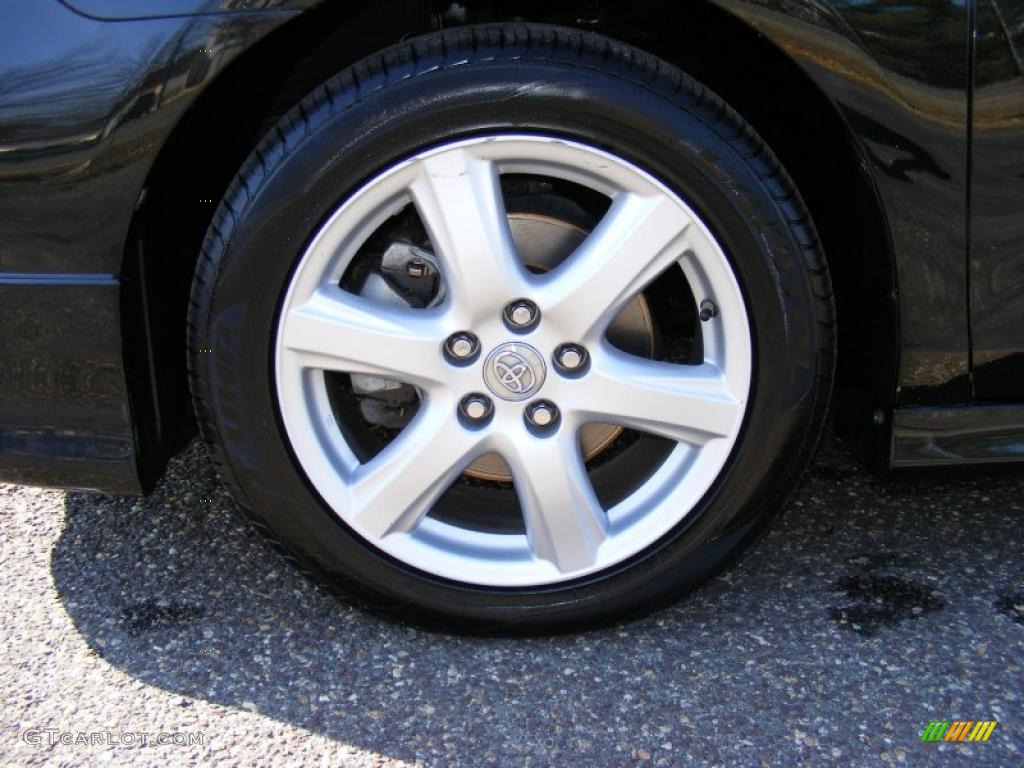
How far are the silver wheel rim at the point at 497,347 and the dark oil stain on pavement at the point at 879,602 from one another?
36 cm

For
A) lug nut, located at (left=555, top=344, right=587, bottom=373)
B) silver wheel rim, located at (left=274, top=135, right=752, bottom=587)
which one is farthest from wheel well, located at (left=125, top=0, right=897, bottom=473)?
lug nut, located at (left=555, top=344, right=587, bottom=373)

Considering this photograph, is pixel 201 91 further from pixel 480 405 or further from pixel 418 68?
pixel 480 405

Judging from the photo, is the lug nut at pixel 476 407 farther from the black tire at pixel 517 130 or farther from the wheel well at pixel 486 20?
the wheel well at pixel 486 20

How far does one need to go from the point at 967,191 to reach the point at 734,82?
0.45 meters

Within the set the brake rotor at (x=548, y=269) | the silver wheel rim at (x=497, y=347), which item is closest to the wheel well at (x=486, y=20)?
the silver wheel rim at (x=497, y=347)

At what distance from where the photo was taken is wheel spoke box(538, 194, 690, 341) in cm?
167

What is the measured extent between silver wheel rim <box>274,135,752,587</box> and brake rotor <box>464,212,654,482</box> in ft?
0.39

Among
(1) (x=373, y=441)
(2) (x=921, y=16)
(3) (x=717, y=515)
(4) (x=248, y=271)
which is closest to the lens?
(2) (x=921, y=16)

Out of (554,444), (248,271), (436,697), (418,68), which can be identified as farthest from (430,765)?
(418,68)

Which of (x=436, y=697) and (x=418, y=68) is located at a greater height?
(x=418, y=68)

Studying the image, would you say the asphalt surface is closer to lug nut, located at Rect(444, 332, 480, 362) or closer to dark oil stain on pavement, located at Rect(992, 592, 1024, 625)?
dark oil stain on pavement, located at Rect(992, 592, 1024, 625)

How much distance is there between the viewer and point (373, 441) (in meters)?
1.95

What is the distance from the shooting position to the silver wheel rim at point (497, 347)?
5.47 ft

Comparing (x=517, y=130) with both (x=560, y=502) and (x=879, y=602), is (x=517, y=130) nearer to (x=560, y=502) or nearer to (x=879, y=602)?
(x=560, y=502)
